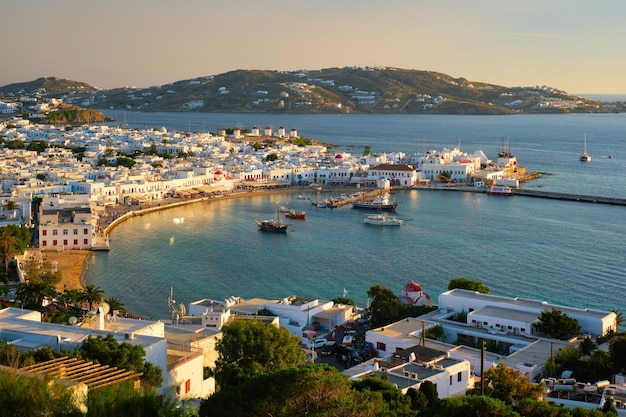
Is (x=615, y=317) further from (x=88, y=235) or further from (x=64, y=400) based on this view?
(x=88, y=235)

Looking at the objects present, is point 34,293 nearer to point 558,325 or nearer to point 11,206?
point 558,325

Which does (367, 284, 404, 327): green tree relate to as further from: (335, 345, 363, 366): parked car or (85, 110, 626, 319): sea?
(85, 110, 626, 319): sea

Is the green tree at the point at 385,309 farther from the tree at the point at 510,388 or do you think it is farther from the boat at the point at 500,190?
the boat at the point at 500,190

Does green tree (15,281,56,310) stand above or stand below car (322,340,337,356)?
above

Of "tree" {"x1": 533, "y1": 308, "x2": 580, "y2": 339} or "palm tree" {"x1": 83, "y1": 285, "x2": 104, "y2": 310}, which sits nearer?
"tree" {"x1": 533, "y1": 308, "x2": 580, "y2": 339}

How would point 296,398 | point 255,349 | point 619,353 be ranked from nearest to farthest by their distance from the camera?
point 296,398 → point 255,349 → point 619,353

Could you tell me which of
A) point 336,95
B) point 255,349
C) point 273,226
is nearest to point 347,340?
point 255,349

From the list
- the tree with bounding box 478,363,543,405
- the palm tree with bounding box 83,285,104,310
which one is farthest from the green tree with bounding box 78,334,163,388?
the palm tree with bounding box 83,285,104,310
